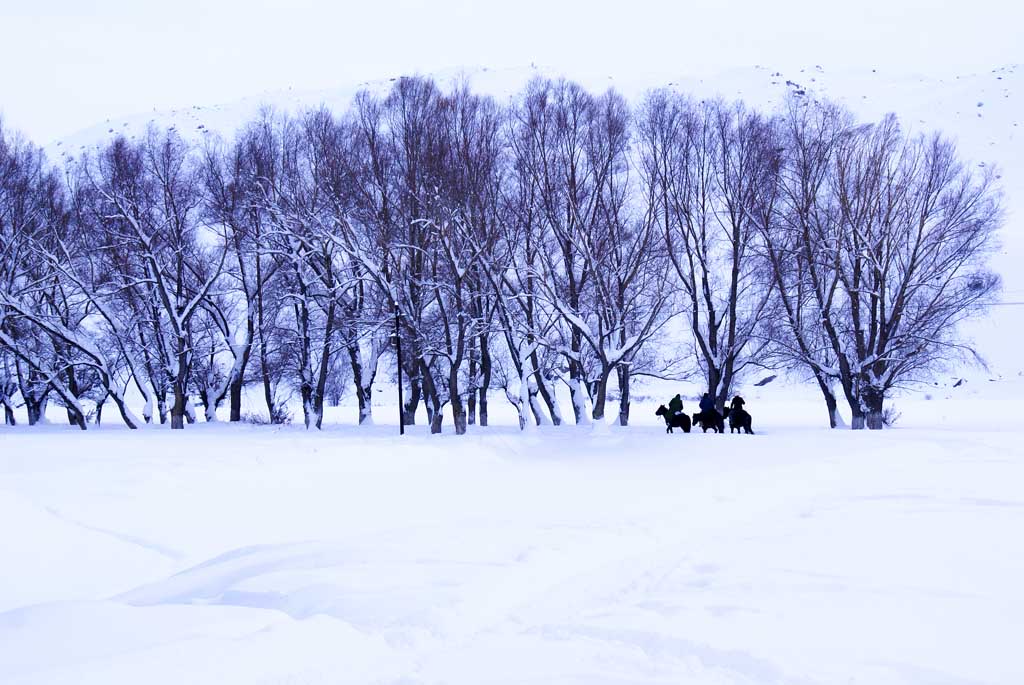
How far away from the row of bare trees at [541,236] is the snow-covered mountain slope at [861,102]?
42.9 metres

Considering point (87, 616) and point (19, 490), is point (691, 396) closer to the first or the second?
point (19, 490)

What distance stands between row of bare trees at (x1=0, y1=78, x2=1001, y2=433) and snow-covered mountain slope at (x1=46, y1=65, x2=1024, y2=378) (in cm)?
4288

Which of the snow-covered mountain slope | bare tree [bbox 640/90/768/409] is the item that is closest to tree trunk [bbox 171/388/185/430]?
bare tree [bbox 640/90/768/409]

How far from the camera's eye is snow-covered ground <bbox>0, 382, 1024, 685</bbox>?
6.26 m

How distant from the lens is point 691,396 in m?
63.5

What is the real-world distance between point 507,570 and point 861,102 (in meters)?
110

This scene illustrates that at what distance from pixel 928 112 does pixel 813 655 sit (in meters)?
105

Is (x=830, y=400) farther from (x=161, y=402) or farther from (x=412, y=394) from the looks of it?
(x=161, y=402)

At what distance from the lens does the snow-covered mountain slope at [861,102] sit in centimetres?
8169

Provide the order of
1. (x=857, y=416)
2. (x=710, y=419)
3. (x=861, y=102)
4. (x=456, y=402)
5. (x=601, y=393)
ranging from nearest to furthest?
1. (x=710, y=419)
2. (x=601, y=393)
3. (x=456, y=402)
4. (x=857, y=416)
5. (x=861, y=102)

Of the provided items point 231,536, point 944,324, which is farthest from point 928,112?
point 231,536

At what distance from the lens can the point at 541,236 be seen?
31797 mm

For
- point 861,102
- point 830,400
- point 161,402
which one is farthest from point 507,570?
point 861,102

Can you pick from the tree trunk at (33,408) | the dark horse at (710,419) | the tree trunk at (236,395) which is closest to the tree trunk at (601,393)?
the dark horse at (710,419)
